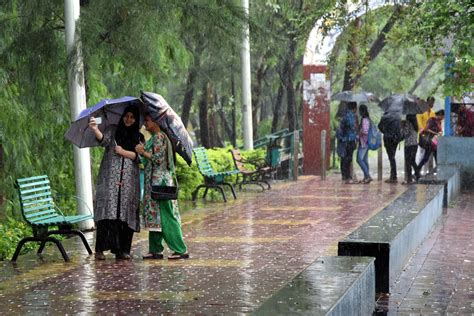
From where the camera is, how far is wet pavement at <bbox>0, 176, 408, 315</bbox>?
8828 millimetres

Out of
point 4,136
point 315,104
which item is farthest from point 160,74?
point 315,104

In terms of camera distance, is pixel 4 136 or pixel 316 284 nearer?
pixel 316 284

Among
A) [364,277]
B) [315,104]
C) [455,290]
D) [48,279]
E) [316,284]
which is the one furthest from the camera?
[315,104]

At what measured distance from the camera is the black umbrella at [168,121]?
11047 millimetres

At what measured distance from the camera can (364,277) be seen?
25.6 feet

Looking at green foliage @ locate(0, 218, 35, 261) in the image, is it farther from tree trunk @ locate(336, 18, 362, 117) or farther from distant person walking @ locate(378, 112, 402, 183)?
distant person walking @ locate(378, 112, 402, 183)

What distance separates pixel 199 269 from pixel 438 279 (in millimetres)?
2509

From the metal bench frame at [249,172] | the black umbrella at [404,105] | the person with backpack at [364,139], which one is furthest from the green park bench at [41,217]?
the black umbrella at [404,105]

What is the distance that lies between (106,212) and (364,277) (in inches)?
165

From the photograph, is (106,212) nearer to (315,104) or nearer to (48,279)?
(48,279)

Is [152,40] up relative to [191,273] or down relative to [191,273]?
up

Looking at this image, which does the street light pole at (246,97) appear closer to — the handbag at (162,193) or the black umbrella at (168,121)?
the black umbrella at (168,121)

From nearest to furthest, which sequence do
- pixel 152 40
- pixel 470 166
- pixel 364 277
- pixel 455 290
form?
pixel 364 277 → pixel 455 290 → pixel 152 40 → pixel 470 166

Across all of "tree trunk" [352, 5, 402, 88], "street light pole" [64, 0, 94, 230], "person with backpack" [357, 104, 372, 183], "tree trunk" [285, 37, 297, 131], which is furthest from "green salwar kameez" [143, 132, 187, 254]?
"tree trunk" [285, 37, 297, 131]
